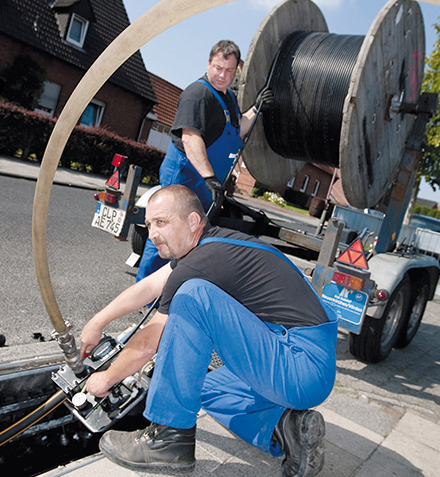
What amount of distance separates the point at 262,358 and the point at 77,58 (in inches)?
763

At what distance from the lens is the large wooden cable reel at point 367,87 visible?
13.3 feet

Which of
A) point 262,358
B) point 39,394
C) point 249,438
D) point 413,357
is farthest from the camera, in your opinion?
point 413,357

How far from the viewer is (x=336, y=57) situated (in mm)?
4750

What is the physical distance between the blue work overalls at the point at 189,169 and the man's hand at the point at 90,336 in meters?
1.48

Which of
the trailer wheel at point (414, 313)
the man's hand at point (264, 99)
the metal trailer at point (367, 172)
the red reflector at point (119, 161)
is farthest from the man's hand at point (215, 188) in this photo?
the trailer wheel at point (414, 313)

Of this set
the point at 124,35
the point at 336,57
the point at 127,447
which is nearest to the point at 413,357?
the point at 336,57

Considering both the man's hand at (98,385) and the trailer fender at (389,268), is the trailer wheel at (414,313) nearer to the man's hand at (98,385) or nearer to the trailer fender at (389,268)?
the trailer fender at (389,268)

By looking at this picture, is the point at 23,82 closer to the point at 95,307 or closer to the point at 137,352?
the point at 95,307

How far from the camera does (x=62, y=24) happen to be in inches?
731

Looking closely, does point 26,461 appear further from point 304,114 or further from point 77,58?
point 77,58

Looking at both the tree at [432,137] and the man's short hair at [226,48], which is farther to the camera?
the tree at [432,137]

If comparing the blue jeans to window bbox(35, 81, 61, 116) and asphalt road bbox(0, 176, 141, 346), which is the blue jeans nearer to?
asphalt road bbox(0, 176, 141, 346)

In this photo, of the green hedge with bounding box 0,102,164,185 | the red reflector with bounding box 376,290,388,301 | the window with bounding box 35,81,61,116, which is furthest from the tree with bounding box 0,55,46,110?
the red reflector with bounding box 376,290,388,301

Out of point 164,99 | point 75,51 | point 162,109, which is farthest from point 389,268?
point 164,99
